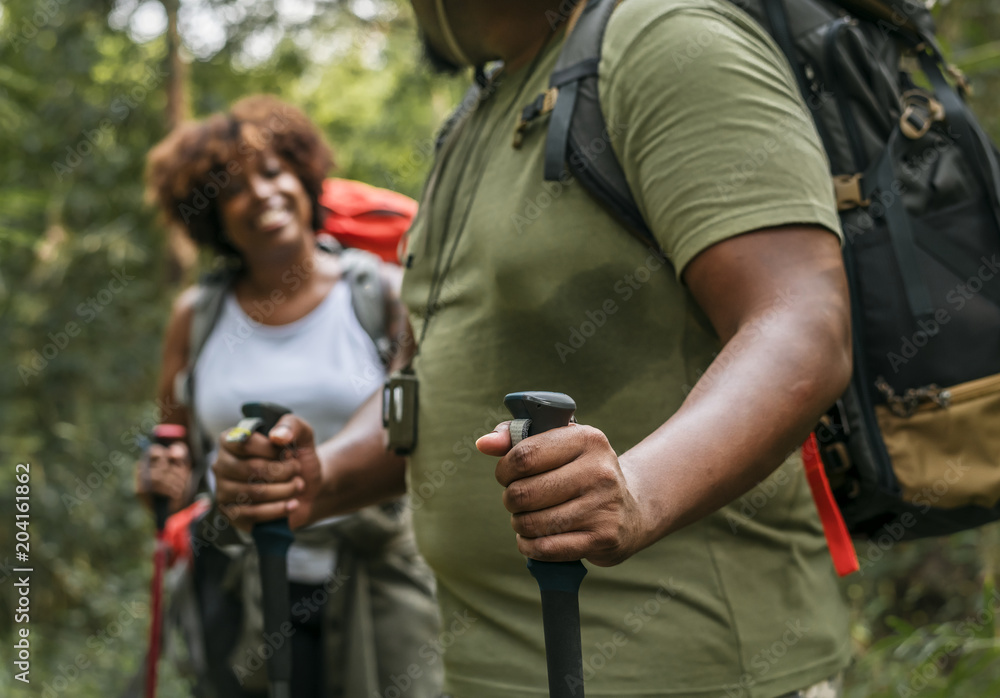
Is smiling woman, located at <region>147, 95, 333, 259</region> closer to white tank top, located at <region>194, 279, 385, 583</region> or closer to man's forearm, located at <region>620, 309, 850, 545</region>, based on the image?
white tank top, located at <region>194, 279, 385, 583</region>

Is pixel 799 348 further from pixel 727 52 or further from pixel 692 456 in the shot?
pixel 727 52

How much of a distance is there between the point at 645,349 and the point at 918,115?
0.63 meters

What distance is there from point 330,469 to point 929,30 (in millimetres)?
1453

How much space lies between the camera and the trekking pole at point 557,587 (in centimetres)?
97

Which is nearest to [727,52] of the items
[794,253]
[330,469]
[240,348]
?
[794,253]

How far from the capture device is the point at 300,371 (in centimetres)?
338

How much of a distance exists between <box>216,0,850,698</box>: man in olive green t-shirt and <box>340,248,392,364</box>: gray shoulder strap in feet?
5.41

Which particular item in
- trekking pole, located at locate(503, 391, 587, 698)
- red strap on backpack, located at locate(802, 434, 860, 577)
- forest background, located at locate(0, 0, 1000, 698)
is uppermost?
trekking pole, located at locate(503, 391, 587, 698)

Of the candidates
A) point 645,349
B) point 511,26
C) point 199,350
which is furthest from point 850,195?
point 199,350

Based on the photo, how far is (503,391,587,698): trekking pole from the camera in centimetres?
97

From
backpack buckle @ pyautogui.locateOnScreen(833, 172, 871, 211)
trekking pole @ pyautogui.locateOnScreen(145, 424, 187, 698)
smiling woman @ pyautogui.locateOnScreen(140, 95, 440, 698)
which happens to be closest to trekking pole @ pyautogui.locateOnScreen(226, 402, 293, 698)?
smiling woman @ pyautogui.locateOnScreen(140, 95, 440, 698)

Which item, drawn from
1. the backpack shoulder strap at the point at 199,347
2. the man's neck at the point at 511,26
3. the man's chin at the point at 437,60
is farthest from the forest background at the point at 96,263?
the man's neck at the point at 511,26

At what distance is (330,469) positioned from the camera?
196cm

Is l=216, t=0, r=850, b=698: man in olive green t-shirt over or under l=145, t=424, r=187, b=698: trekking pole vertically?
over
